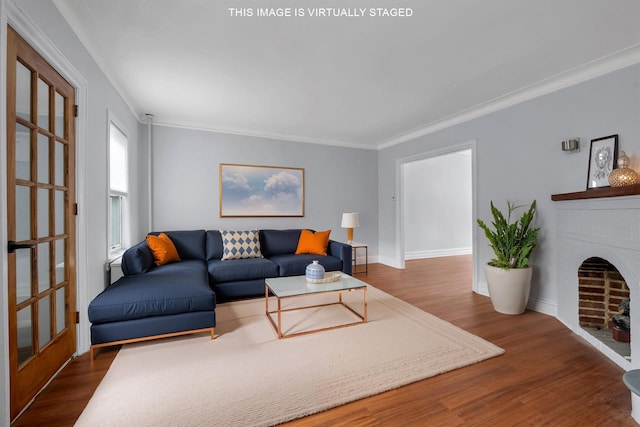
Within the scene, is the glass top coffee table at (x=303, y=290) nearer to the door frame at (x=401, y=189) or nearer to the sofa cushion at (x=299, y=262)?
the sofa cushion at (x=299, y=262)

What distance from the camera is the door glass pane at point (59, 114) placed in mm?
1926

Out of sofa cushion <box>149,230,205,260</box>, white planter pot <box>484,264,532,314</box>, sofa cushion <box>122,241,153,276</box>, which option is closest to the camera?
sofa cushion <box>122,241,153,276</box>

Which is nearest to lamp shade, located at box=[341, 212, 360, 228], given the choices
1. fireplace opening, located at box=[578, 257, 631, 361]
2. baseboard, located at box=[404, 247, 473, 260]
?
baseboard, located at box=[404, 247, 473, 260]

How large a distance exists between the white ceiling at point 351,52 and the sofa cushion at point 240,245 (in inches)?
67.7

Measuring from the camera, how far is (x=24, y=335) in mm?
1580

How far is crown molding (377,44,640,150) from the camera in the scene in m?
2.40

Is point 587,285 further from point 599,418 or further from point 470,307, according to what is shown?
point 599,418

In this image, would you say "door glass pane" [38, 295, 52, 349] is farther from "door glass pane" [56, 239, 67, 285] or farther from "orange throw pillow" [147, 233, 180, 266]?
"orange throw pillow" [147, 233, 180, 266]

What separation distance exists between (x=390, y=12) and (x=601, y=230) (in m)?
2.31

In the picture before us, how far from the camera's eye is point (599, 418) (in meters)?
1.53

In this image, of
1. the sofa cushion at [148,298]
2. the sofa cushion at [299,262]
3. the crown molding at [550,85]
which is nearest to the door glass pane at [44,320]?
the sofa cushion at [148,298]

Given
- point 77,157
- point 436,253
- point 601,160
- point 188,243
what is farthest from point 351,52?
point 436,253

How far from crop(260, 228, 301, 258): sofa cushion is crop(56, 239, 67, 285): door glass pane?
2522 millimetres

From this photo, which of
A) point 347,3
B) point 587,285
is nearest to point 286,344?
point 347,3
